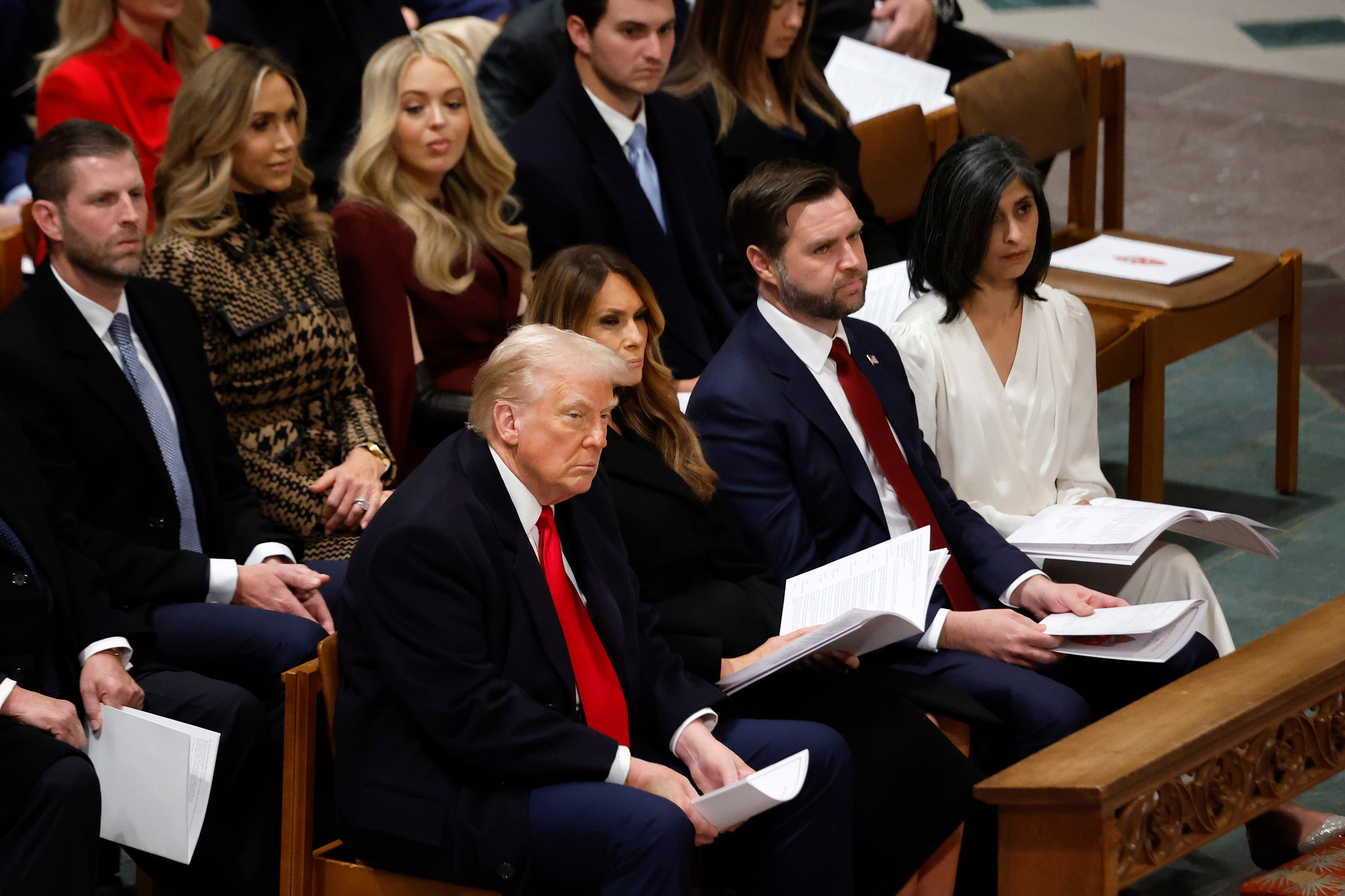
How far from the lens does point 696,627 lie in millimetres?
2980

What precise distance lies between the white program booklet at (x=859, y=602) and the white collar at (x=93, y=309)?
1412 mm

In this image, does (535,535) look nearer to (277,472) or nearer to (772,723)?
(772,723)

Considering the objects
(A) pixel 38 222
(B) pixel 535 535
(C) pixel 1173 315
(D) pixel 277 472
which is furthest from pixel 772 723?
(C) pixel 1173 315

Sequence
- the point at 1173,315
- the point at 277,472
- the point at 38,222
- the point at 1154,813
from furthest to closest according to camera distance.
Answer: the point at 1173,315
the point at 277,472
the point at 38,222
the point at 1154,813

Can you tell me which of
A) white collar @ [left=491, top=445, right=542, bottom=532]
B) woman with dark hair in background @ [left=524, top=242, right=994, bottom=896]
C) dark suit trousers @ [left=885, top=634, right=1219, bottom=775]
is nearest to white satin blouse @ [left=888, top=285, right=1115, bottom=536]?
dark suit trousers @ [left=885, top=634, right=1219, bottom=775]

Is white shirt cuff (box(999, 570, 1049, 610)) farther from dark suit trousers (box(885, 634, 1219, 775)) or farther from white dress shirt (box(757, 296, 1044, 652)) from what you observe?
dark suit trousers (box(885, 634, 1219, 775))

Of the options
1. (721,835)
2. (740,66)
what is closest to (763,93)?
(740,66)

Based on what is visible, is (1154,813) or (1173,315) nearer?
(1154,813)

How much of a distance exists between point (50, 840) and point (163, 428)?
988mm

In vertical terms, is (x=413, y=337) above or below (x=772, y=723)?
above

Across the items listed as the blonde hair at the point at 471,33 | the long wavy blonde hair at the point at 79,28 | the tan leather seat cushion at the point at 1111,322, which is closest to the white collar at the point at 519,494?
the long wavy blonde hair at the point at 79,28

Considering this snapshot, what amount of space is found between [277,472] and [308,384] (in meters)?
0.22

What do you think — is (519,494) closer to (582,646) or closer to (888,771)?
(582,646)

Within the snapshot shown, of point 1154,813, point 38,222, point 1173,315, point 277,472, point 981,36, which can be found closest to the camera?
point 1154,813
